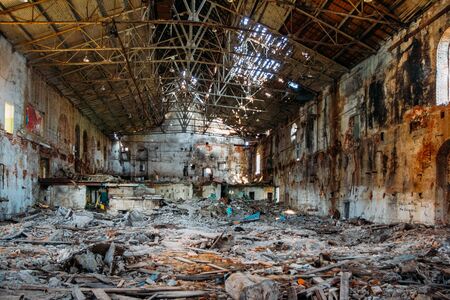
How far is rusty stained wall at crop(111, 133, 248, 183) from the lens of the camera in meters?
42.3

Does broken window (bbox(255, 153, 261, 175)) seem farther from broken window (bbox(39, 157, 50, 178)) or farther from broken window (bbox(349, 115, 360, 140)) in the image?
broken window (bbox(39, 157, 50, 178))

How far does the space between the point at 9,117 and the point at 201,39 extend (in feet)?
34.5

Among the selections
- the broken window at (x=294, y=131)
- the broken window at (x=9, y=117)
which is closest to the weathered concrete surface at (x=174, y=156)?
the broken window at (x=294, y=131)

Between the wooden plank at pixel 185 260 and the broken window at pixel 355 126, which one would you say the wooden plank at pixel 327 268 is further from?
the broken window at pixel 355 126

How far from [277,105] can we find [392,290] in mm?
22434

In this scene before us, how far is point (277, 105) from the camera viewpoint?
28562mm

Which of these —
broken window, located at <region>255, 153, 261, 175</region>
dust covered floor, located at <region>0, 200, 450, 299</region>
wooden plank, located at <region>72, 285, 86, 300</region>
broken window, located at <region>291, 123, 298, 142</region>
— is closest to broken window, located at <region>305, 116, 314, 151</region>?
broken window, located at <region>291, 123, 298, 142</region>

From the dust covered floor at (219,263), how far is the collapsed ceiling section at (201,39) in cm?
774

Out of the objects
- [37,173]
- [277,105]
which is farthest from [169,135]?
[37,173]

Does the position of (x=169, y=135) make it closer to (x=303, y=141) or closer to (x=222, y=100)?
(x=222, y=100)

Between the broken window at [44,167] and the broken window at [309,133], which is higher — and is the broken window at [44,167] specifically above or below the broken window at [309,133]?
below

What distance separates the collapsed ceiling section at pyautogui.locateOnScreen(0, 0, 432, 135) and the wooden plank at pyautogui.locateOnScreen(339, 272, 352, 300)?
9.39 metres

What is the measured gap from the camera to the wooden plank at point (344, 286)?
654 centimetres

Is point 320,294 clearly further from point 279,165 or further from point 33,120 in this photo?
point 279,165
